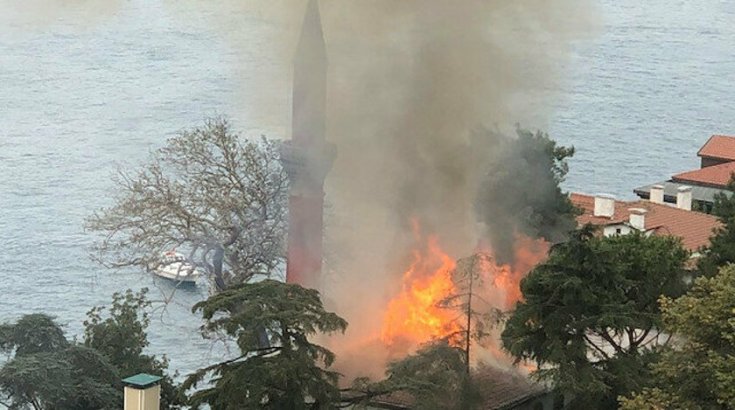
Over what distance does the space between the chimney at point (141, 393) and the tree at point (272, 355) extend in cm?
114

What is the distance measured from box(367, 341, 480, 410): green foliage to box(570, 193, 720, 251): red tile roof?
1797 centimetres

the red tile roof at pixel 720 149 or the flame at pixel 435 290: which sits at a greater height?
the red tile roof at pixel 720 149

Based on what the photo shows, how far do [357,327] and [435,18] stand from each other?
8705mm

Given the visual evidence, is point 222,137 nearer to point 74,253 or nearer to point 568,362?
point 568,362

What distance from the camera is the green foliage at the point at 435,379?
70.1ft

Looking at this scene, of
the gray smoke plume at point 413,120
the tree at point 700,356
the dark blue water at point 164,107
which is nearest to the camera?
the tree at point 700,356

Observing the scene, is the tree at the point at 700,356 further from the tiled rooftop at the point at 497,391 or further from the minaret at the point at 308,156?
the minaret at the point at 308,156

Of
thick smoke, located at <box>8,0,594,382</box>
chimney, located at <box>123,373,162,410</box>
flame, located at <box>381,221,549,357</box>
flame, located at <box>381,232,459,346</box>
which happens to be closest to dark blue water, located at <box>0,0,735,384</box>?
thick smoke, located at <box>8,0,594,382</box>

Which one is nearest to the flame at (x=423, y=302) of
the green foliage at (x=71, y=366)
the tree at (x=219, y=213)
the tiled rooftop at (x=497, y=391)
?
the tiled rooftop at (x=497, y=391)

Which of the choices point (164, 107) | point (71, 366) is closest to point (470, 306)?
point (71, 366)

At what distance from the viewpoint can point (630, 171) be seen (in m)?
65.9

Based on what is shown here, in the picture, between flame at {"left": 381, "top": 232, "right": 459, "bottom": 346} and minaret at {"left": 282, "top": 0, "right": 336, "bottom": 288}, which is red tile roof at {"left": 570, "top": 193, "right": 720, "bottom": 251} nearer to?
flame at {"left": 381, "top": 232, "right": 459, "bottom": 346}

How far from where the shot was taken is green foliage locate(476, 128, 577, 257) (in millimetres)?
32250

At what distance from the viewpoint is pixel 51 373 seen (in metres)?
22.9
